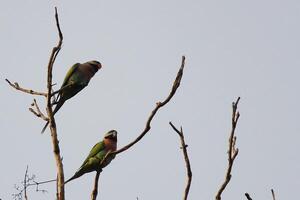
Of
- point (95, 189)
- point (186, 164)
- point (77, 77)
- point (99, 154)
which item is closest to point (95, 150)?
point (99, 154)

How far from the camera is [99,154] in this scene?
247 inches

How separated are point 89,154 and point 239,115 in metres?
3.91

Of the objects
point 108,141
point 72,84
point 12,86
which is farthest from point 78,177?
point 12,86

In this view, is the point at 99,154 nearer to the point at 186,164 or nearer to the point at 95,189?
the point at 95,189

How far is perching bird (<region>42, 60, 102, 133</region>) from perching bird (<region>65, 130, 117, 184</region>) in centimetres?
80

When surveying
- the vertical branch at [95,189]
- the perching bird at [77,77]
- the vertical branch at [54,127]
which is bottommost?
the vertical branch at [95,189]

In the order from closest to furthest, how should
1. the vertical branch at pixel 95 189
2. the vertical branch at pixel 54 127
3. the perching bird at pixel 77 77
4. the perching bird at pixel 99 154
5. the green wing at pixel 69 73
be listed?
1. the vertical branch at pixel 95 189
2. the vertical branch at pixel 54 127
3. the perching bird at pixel 99 154
4. the perching bird at pixel 77 77
5. the green wing at pixel 69 73

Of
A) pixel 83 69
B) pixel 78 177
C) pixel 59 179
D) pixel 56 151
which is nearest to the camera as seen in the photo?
pixel 59 179

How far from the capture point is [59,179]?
3402 mm

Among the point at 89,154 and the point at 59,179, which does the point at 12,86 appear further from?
the point at 89,154

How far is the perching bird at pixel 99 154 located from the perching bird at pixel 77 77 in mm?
803

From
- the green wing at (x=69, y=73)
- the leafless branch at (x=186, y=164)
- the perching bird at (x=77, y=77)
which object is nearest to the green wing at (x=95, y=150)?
the perching bird at (x=77, y=77)

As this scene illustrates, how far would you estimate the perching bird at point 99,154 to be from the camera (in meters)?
5.98

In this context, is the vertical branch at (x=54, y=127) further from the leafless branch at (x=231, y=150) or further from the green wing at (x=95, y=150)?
the green wing at (x=95, y=150)
